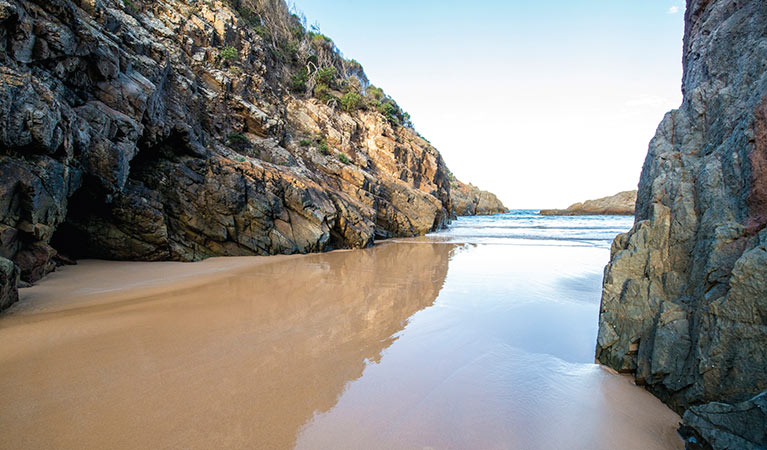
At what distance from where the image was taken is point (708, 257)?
2.93 metres

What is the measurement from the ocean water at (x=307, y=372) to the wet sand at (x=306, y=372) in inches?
0.6

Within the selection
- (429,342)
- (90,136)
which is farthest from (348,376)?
(90,136)

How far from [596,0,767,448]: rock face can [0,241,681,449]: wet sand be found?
1.39ft

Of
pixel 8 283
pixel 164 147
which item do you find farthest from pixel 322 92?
pixel 8 283

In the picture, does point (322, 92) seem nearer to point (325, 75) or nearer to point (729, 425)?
point (325, 75)

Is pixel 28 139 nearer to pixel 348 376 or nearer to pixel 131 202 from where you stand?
pixel 131 202

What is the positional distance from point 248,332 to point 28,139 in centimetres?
515

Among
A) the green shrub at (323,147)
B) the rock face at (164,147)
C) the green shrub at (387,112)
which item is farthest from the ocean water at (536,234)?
the green shrub at (387,112)

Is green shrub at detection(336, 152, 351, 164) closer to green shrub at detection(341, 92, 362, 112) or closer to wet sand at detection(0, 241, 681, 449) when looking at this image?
green shrub at detection(341, 92, 362, 112)

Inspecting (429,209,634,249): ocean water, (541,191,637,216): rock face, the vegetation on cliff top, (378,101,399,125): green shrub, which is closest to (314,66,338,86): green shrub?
the vegetation on cliff top

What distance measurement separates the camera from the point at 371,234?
15391 mm

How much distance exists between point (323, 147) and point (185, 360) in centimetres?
1770

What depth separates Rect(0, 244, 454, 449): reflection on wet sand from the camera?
8.11ft

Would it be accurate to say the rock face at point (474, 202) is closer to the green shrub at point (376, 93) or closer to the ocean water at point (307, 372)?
the green shrub at point (376, 93)
